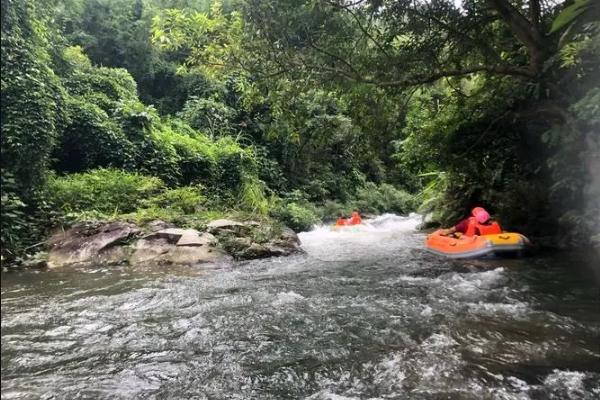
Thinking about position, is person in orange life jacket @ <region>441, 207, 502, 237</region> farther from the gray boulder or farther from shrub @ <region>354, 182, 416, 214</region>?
shrub @ <region>354, 182, 416, 214</region>

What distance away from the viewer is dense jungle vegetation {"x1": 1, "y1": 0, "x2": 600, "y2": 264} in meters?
5.96

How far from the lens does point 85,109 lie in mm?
11336

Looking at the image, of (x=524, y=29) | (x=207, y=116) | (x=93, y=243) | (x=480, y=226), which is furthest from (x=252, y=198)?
(x=524, y=29)

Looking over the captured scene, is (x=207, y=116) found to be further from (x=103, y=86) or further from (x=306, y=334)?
(x=306, y=334)

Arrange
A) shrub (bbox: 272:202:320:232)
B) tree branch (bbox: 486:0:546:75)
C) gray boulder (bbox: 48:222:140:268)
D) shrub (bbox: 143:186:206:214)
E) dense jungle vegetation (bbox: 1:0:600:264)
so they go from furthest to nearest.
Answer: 1. shrub (bbox: 272:202:320:232)
2. shrub (bbox: 143:186:206:214)
3. gray boulder (bbox: 48:222:140:268)
4. tree branch (bbox: 486:0:546:75)
5. dense jungle vegetation (bbox: 1:0:600:264)

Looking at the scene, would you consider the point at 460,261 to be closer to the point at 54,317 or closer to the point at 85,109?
the point at 54,317

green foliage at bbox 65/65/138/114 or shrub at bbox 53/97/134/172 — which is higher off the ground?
green foliage at bbox 65/65/138/114

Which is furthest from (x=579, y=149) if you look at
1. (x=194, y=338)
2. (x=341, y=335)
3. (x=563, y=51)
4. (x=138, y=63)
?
(x=138, y=63)

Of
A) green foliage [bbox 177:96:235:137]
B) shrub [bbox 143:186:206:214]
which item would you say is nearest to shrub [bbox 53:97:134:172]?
shrub [bbox 143:186:206:214]

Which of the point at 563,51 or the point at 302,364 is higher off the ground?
the point at 563,51

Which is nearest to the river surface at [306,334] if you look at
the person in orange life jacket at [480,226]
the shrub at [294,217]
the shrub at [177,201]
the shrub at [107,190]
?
the person in orange life jacket at [480,226]

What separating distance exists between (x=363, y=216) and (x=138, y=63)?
10857 mm

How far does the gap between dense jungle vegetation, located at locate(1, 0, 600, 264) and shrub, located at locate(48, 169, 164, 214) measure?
5 centimetres

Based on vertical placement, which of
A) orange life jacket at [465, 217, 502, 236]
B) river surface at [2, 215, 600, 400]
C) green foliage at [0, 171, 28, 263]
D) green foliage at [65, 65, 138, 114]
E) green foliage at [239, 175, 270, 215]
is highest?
green foliage at [65, 65, 138, 114]
